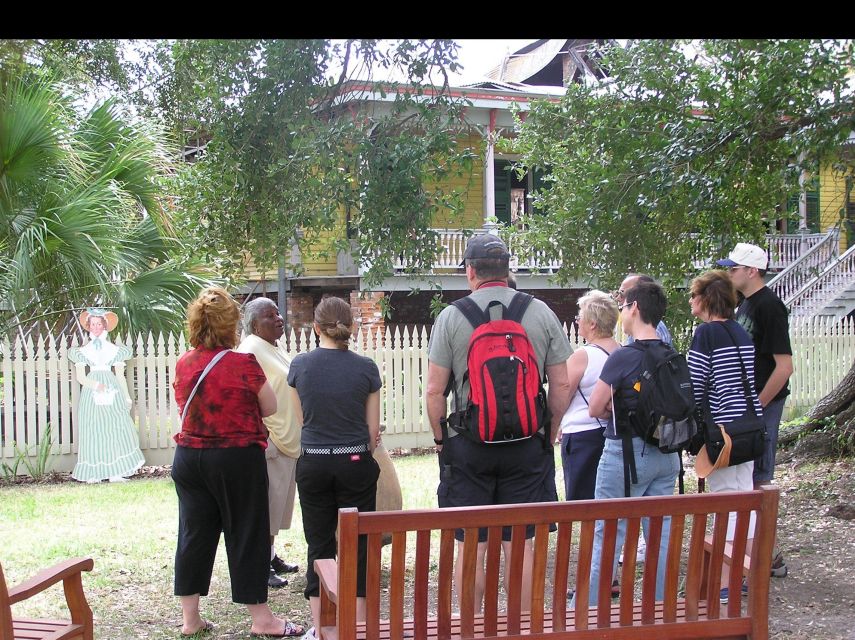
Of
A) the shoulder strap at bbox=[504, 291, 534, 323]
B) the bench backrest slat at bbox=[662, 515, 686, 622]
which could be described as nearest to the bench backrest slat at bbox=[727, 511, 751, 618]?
the bench backrest slat at bbox=[662, 515, 686, 622]

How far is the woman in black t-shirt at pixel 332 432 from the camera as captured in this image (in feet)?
14.1

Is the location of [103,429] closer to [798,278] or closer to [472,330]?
[472,330]

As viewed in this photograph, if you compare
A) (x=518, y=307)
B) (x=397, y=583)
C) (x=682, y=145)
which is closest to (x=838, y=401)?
(x=682, y=145)

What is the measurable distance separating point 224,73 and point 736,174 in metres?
3.42

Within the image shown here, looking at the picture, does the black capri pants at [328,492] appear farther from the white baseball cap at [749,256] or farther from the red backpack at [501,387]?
the white baseball cap at [749,256]

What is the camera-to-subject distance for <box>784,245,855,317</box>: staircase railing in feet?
62.3

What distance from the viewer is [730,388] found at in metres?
4.60

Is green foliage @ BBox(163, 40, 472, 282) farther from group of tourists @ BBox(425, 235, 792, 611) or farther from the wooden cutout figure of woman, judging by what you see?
the wooden cutout figure of woman

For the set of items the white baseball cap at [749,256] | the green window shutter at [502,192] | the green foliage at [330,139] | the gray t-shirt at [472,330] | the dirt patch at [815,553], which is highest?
the green window shutter at [502,192]

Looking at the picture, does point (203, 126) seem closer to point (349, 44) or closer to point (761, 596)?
point (349, 44)

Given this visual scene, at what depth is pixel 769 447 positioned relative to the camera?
17.1 ft

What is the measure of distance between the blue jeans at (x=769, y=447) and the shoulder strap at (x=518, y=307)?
197cm

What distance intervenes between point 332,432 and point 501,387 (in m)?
0.93

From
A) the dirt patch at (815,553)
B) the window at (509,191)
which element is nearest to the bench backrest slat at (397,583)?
the dirt patch at (815,553)
